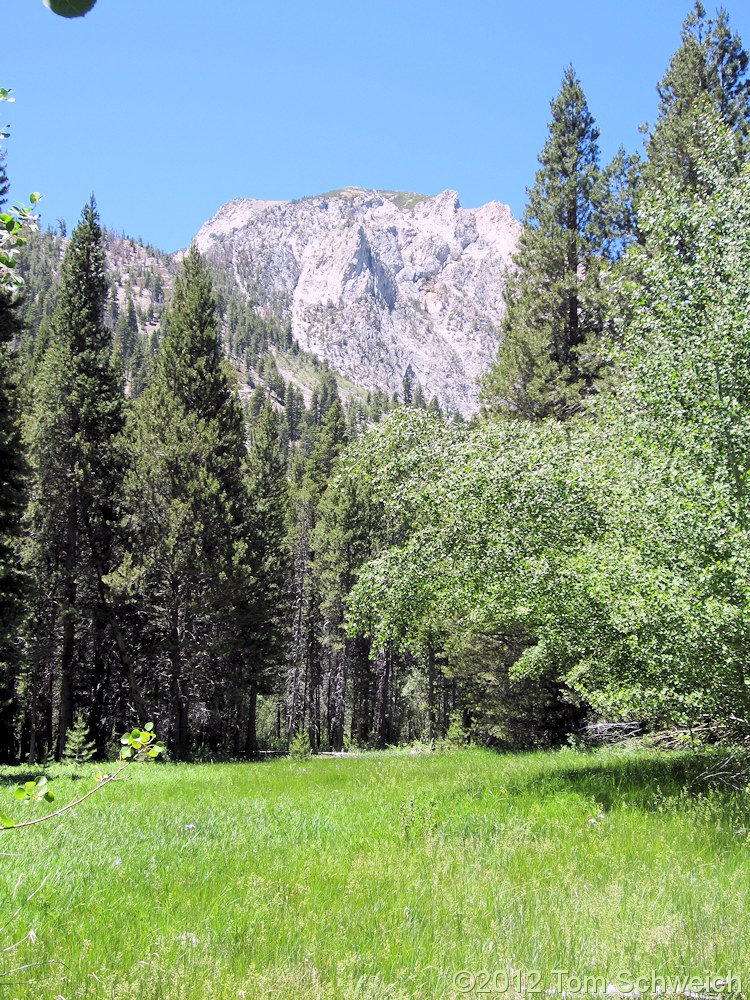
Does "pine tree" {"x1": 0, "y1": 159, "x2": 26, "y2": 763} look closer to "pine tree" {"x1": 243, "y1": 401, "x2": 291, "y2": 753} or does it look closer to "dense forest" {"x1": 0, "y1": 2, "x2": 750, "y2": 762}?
"dense forest" {"x1": 0, "y1": 2, "x2": 750, "y2": 762}

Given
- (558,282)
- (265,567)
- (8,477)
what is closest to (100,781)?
(8,477)

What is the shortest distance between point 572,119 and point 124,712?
3029cm

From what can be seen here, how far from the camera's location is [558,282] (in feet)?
69.2

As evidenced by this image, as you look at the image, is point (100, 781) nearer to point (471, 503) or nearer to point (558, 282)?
point (471, 503)

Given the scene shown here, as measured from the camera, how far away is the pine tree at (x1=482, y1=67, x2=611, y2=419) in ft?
68.1

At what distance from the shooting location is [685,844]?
5.50m

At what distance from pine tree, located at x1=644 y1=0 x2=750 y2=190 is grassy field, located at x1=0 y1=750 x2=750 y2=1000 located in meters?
17.6

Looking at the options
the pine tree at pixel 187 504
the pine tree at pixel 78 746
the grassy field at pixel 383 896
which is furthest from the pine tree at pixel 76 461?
the grassy field at pixel 383 896

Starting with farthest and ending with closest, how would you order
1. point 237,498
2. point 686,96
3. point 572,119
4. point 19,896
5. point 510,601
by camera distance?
point 237,498 → point 572,119 → point 686,96 → point 510,601 → point 19,896

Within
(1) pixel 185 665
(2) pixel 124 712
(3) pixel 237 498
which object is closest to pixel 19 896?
(1) pixel 185 665

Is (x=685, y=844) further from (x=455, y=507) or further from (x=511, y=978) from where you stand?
(x=455, y=507)

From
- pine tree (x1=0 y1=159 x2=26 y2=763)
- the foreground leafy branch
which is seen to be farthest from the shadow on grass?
pine tree (x1=0 y1=159 x2=26 y2=763)

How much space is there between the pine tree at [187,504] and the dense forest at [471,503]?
0.37ft

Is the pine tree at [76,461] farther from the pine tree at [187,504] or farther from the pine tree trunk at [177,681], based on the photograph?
the pine tree trunk at [177,681]
